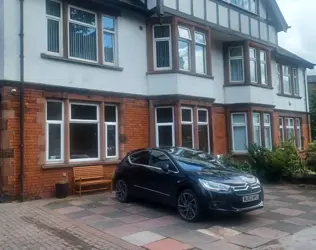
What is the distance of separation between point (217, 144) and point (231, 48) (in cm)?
484

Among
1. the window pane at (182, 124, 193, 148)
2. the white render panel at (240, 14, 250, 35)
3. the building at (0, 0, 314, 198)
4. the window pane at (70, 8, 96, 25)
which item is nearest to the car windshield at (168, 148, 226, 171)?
the building at (0, 0, 314, 198)

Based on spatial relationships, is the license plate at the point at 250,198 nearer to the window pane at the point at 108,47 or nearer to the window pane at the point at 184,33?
the window pane at the point at 108,47

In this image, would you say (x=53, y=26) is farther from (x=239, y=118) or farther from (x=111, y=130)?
(x=239, y=118)

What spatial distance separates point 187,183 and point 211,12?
10099 mm

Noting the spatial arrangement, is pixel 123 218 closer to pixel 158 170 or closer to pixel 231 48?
pixel 158 170

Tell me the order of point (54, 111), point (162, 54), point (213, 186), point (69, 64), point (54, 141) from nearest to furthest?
point (213, 186), point (54, 141), point (54, 111), point (69, 64), point (162, 54)

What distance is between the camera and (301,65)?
22672mm

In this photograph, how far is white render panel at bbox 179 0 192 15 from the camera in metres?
14.0

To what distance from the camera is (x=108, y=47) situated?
42.0 feet

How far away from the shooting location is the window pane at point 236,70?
56.0 ft

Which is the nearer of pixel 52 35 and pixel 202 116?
pixel 52 35

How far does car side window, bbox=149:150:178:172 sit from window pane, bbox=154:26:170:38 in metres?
6.41

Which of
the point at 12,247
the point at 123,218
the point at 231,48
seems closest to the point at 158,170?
the point at 123,218

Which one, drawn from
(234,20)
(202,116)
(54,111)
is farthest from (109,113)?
(234,20)
